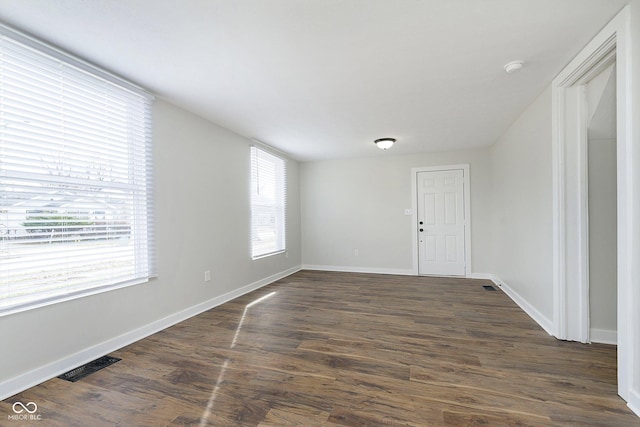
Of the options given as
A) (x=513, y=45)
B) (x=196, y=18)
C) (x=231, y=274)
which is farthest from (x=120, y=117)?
(x=513, y=45)

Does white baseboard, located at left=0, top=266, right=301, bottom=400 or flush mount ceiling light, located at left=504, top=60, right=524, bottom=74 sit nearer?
white baseboard, located at left=0, top=266, right=301, bottom=400

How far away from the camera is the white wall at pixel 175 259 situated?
203 centimetres

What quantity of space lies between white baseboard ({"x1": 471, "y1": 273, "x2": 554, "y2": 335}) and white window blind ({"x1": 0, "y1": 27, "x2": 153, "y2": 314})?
3976mm

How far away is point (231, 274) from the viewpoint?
4117 millimetres

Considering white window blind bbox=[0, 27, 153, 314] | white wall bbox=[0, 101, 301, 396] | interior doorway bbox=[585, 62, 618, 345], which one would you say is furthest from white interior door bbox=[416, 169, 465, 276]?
white window blind bbox=[0, 27, 153, 314]

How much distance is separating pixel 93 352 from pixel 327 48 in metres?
3.05

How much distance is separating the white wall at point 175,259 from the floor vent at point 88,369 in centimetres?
10

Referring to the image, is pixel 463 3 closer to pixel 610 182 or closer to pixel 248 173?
pixel 610 182

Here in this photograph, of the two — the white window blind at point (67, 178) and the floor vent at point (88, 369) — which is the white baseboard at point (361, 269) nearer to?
the white window blind at point (67, 178)

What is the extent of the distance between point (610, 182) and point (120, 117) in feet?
14.3

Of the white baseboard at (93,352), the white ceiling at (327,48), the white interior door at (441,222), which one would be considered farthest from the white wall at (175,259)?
the white interior door at (441,222)

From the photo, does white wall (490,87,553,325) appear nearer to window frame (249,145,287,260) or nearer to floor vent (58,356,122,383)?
window frame (249,145,287,260)

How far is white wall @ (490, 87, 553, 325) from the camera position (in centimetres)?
288

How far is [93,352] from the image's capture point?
2369mm
